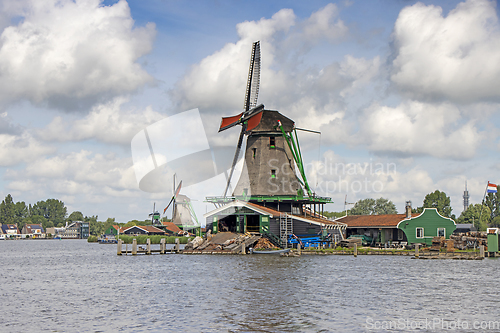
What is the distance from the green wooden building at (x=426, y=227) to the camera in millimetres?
55719

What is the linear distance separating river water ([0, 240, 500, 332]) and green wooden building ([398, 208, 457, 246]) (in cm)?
1486

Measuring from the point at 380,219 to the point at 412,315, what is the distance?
Answer: 41.4m

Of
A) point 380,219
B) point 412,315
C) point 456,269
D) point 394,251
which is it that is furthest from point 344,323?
point 380,219

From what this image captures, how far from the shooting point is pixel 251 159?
196ft

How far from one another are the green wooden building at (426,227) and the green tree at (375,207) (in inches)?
2430

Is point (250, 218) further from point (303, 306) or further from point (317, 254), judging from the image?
point (303, 306)

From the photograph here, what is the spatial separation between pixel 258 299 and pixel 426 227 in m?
37.1

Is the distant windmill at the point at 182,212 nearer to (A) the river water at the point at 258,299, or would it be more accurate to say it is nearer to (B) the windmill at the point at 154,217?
(B) the windmill at the point at 154,217

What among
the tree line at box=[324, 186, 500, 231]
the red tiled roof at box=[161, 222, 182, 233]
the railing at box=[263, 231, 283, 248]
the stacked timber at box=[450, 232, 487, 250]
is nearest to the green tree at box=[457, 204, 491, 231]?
the tree line at box=[324, 186, 500, 231]

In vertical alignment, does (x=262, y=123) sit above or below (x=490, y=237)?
above

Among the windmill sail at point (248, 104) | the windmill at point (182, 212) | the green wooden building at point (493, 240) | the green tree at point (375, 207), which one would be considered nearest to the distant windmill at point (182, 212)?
the windmill at point (182, 212)

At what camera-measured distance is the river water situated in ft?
65.2

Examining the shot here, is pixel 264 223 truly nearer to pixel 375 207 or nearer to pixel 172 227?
pixel 375 207

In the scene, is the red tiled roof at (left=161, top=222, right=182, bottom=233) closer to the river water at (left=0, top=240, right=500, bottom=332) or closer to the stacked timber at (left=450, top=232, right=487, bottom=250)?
the stacked timber at (left=450, top=232, right=487, bottom=250)
